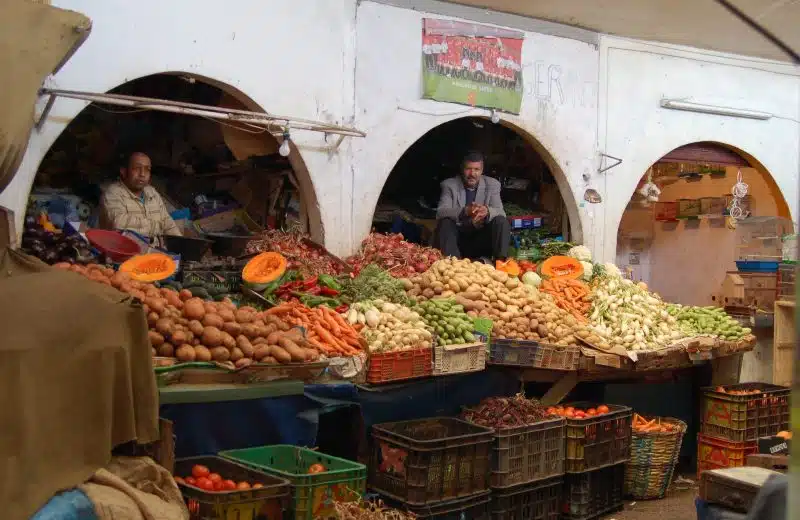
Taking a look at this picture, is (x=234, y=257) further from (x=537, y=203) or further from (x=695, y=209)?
(x=695, y=209)

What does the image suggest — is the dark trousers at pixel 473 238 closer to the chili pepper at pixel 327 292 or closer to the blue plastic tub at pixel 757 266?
the chili pepper at pixel 327 292

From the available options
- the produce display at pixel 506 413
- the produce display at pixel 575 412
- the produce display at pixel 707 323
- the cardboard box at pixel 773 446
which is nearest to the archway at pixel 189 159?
the produce display at pixel 506 413

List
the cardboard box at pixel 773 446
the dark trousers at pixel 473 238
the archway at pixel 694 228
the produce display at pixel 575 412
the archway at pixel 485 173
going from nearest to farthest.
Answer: the cardboard box at pixel 773 446 → the produce display at pixel 575 412 → the dark trousers at pixel 473 238 → the archway at pixel 485 173 → the archway at pixel 694 228

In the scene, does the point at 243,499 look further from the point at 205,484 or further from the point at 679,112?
the point at 679,112

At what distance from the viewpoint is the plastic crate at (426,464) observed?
542 centimetres

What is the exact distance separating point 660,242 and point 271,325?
10.3 meters

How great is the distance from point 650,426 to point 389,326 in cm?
282

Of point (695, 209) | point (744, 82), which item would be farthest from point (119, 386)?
point (695, 209)

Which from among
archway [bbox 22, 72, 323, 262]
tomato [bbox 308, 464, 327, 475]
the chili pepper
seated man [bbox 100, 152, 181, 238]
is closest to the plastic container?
tomato [bbox 308, 464, 327, 475]

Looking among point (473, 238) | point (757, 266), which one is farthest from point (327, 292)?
point (757, 266)

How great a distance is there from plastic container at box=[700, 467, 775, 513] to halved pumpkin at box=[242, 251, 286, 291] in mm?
3457

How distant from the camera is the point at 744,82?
1135cm

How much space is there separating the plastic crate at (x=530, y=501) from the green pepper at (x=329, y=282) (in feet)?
6.90

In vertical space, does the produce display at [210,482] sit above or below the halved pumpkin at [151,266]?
below
